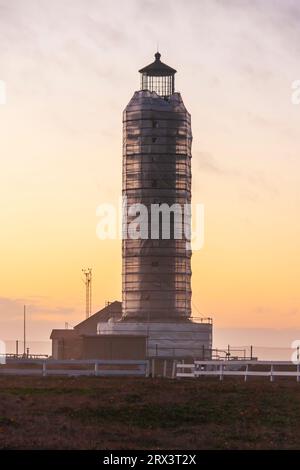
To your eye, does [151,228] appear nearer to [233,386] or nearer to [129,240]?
[129,240]

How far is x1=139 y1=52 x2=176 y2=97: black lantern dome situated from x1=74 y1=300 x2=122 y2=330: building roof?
25.1 m

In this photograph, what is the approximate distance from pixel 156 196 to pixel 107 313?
22460 millimetres

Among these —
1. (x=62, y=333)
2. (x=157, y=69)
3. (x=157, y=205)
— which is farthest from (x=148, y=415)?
(x=62, y=333)

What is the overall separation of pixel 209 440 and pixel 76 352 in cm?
8429

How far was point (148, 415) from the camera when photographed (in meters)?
39.3

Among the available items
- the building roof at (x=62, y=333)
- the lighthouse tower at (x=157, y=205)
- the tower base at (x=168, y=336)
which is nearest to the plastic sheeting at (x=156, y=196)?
the lighthouse tower at (x=157, y=205)

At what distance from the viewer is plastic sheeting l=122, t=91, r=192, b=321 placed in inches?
4550

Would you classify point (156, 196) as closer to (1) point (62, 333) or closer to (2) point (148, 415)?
(1) point (62, 333)

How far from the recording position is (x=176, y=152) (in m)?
116

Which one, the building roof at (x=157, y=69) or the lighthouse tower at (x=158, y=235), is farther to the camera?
the building roof at (x=157, y=69)

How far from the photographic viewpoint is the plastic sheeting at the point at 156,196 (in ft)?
379

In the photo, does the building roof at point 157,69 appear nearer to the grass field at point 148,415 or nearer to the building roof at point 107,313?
the building roof at point 107,313

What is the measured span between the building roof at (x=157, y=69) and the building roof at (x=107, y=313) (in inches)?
1035

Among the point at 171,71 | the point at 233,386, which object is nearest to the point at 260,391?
the point at 233,386
